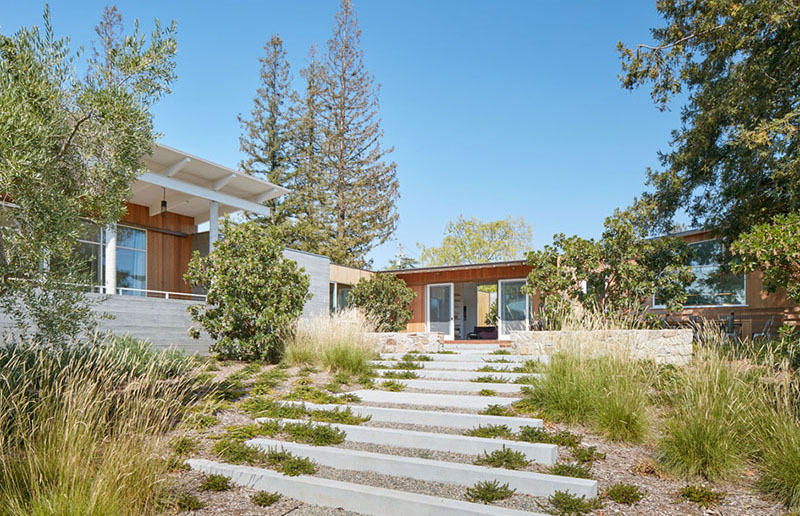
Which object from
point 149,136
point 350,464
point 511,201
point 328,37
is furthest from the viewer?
point 511,201

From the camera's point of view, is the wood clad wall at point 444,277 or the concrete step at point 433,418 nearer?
the concrete step at point 433,418

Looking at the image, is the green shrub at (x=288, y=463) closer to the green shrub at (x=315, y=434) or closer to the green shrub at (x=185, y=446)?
the green shrub at (x=315, y=434)

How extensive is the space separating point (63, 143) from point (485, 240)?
2777 cm

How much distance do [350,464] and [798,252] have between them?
4.89m

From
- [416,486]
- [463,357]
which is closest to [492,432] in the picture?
[416,486]

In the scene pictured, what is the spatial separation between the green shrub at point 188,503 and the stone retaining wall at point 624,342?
3871 millimetres

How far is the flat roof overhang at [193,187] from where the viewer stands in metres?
10.5

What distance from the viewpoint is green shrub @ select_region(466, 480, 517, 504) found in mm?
3504

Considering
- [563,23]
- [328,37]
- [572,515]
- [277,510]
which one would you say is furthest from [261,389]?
[328,37]

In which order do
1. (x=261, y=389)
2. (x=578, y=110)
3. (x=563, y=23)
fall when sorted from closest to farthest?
(x=261, y=389)
(x=563, y=23)
(x=578, y=110)

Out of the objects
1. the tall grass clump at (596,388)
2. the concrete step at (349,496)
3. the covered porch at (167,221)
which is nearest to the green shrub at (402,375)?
the tall grass clump at (596,388)

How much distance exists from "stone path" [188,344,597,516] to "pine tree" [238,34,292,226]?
65.8 ft

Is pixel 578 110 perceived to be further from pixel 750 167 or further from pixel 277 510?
pixel 277 510

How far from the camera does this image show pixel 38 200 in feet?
13.2
